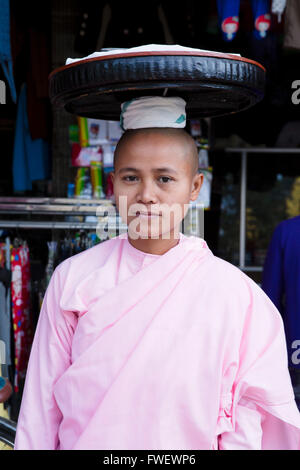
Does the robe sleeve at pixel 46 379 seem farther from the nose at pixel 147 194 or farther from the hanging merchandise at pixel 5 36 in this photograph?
the hanging merchandise at pixel 5 36

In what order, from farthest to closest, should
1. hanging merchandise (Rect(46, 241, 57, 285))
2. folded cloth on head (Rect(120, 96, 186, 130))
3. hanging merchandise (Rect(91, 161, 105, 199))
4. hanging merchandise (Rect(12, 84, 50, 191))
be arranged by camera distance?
hanging merchandise (Rect(12, 84, 50, 191))
hanging merchandise (Rect(91, 161, 105, 199))
hanging merchandise (Rect(46, 241, 57, 285))
folded cloth on head (Rect(120, 96, 186, 130))

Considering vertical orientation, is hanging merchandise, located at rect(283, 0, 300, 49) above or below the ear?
above

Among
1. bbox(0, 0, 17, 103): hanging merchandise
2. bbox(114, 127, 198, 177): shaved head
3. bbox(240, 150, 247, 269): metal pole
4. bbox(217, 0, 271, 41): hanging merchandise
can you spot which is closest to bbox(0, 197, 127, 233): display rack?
bbox(0, 0, 17, 103): hanging merchandise

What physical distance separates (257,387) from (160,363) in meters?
0.27

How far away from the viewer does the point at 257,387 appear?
126 cm

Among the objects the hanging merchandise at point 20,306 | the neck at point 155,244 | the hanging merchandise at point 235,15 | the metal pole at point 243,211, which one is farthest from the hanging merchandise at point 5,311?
the metal pole at point 243,211

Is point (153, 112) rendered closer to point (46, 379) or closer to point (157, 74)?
point (157, 74)

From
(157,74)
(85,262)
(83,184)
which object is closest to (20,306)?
(83,184)

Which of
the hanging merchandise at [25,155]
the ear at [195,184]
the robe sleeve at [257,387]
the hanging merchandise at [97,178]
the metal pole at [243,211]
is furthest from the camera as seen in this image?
the metal pole at [243,211]

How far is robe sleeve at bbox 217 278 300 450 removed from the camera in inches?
49.9

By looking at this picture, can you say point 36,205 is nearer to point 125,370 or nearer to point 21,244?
Result: point 21,244

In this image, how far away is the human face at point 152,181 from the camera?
134 centimetres

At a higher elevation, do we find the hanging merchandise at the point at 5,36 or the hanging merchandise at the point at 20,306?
Result: the hanging merchandise at the point at 5,36

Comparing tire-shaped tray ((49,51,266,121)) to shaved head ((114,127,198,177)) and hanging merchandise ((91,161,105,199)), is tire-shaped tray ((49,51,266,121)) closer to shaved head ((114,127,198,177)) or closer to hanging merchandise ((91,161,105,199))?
shaved head ((114,127,198,177))
